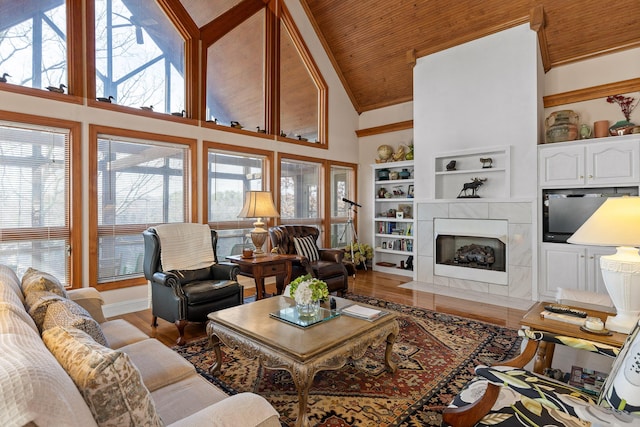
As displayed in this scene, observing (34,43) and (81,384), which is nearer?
(81,384)

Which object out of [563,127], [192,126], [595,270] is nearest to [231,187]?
[192,126]

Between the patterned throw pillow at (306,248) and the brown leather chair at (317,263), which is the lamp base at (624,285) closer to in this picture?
the brown leather chair at (317,263)

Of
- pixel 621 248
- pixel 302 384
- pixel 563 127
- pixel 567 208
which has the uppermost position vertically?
pixel 563 127

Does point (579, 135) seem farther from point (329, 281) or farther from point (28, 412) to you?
point (28, 412)

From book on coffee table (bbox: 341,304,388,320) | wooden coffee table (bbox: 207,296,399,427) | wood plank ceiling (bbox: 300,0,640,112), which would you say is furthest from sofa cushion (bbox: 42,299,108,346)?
wood plank ceiling (bbox: 300,0,640,112)

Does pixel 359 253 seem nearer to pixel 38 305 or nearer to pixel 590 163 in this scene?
pixel 590 163

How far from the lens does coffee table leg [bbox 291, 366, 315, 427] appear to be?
1845mm

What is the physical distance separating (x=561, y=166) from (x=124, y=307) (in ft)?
19.2

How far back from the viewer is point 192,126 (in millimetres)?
4602

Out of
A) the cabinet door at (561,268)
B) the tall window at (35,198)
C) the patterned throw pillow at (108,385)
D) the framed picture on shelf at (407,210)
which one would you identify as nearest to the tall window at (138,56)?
the tall window at (35,198)

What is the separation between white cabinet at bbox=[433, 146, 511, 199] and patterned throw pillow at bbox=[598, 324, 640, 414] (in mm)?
3821

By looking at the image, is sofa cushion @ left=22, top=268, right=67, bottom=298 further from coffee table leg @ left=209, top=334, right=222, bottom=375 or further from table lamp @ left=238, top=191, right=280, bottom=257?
table lamp @ left=238, top=191, right=280, bottom=257

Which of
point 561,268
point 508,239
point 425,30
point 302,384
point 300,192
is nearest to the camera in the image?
point 302,384

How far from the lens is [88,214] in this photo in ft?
12.4
